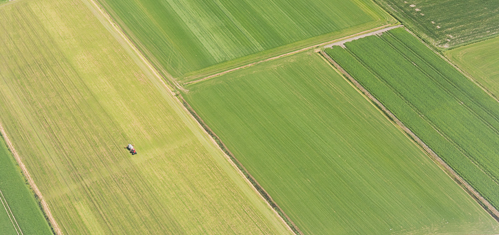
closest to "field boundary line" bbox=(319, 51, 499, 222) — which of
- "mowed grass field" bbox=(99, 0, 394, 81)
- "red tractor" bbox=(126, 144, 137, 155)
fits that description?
"mowed grass field" bbox=(99, 0, 394, 81)

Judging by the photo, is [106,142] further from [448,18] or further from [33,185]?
[448,18]

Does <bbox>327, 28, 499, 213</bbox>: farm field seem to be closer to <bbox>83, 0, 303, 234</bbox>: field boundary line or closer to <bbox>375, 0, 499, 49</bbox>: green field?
<bbox>375, 0, 499, 49</bbox>: green field

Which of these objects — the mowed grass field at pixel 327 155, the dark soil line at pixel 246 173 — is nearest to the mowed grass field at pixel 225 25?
the mowed grass field at pixel 327 155

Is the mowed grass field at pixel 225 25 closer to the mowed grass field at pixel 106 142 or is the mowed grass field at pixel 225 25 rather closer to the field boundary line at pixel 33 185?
the mowed grass field at pixel 106 142

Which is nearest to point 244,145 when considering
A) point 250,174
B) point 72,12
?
point 250,174

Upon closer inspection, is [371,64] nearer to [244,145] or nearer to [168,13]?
[244,145]

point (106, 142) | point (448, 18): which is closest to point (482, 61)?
point (448, 18)

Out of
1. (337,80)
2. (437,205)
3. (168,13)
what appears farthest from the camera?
(168,13)
